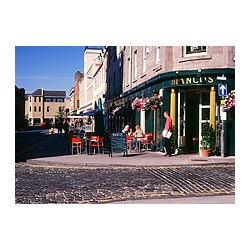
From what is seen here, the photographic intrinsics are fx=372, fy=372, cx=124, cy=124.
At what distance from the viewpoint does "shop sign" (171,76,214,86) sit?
8734 millimetres

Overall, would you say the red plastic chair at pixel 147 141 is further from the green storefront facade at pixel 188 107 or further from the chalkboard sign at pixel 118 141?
the chalkboard sign at pixel 118 141

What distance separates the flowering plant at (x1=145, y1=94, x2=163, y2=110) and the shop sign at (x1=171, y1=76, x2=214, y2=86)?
56 centimetres

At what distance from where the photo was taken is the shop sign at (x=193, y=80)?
8.73 meters

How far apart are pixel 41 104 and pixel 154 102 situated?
339cm

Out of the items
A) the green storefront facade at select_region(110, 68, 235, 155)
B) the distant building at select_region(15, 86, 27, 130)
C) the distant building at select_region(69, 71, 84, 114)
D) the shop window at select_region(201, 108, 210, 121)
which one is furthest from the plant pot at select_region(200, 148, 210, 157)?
the distant building at select_region(15, 86, 27, 130)

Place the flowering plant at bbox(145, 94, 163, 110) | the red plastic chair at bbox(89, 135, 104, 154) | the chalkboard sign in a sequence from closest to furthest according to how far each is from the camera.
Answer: the chalkboard sign, the flowering plant at bbox(145, 94, 163, 110), the red plastic chair at bbox(89, 135, 104, 154)

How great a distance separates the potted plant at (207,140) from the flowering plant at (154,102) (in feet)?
4.48

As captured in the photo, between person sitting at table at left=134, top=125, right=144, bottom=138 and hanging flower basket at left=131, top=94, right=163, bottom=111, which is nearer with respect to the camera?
hanging flower basket at left=131, top=94, right=163, bottom=111

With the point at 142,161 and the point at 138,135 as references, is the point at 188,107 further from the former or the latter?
the point at 142,161

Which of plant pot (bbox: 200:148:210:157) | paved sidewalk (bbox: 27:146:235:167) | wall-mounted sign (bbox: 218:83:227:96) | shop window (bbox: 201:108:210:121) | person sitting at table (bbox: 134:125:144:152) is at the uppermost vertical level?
wall-mounted sign (bbox: 218:83:227:96)

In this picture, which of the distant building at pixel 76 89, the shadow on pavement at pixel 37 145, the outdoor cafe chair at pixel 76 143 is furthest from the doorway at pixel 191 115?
the shadow on pavement at pixel 37 145

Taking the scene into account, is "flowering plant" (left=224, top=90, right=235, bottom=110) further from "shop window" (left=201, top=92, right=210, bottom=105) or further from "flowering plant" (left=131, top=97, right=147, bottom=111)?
"flowering plant" (left=131, top=97, right=147, bottom=111)

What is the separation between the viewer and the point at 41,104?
7.15 m
